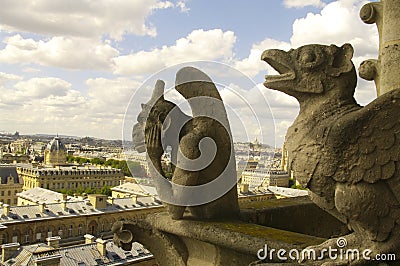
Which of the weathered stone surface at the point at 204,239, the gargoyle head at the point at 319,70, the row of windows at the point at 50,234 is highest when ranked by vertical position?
the gargoyle head at the point at 319,70

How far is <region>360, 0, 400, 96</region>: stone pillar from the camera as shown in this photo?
3.63m

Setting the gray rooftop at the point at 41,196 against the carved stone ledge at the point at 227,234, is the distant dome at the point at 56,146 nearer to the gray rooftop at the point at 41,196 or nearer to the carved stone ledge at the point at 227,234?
the gray rooftop at the point at 41,196

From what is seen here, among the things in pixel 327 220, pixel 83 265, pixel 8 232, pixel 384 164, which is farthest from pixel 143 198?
pixel 384 164

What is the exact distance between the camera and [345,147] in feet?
7.57

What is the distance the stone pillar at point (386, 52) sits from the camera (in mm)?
3633

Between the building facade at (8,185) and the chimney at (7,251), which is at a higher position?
the chimney at (7,251)

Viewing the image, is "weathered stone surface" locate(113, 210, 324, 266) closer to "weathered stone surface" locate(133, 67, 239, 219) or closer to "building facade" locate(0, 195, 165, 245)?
"weathered stone surface" locate(133, 67, 239, 219)

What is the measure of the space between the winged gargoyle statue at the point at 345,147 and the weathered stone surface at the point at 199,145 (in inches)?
31.2

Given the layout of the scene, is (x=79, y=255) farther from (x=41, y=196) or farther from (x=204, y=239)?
(x=41, y=196)

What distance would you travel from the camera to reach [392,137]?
228cm

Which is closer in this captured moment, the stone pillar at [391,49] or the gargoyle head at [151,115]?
the gargoyle head at [151,115]

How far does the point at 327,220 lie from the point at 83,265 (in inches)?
542

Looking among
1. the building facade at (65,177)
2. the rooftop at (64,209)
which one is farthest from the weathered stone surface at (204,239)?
the building facade at (65,177)

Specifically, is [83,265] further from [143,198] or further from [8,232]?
[143,198]
